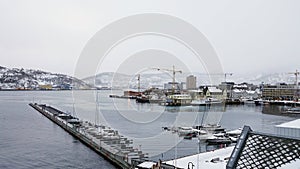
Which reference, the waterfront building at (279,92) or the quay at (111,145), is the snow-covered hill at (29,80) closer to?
the waterfront building at (279,92)

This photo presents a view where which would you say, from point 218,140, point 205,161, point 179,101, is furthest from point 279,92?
point 205,161

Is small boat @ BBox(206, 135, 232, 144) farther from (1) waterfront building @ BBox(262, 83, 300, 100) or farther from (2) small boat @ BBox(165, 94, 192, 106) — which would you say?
(1) waterfront building @ BBox(262, 83, 300, 100)

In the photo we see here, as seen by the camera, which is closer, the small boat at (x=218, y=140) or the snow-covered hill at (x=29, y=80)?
the small boat at (x=218, y=140)

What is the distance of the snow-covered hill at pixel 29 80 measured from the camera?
65.7 m

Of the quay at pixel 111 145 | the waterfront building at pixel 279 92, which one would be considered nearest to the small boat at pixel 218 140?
the quay at pixel 111 145

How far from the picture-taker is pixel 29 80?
228 ft

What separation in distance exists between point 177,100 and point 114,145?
1875cm

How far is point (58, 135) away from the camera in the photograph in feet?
30.6

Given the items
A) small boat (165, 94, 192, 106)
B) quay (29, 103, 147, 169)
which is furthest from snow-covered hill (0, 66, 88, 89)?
quay (29, 103, 147, 169)

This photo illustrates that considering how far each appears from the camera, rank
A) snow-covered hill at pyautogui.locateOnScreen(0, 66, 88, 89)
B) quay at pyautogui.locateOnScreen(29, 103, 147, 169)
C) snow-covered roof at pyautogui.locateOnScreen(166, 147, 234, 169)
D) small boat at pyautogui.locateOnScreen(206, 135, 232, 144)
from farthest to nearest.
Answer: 1. snow-covered hill at pyautogui.locateOnScreen(0, 66, 88, 89)
2. small boat at pyautogui.locateOnScreen(206, 135, 232, 144)
3. quay at pyautogui.locateOnScreen(29, 103, 147, 169)
4. snow-covered roof at pyautogui.locateOnScreen(166, 147, 234, 169)

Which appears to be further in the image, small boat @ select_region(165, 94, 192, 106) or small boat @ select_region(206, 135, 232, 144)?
small boat @ select_region(165, 94, 192, 106)

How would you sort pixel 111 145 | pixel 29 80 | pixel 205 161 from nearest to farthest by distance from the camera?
pixel 205 161, pixel 111 145, pixel 29 80

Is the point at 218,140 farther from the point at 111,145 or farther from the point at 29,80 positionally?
the point at 29,80

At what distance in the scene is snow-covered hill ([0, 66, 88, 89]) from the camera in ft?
216
